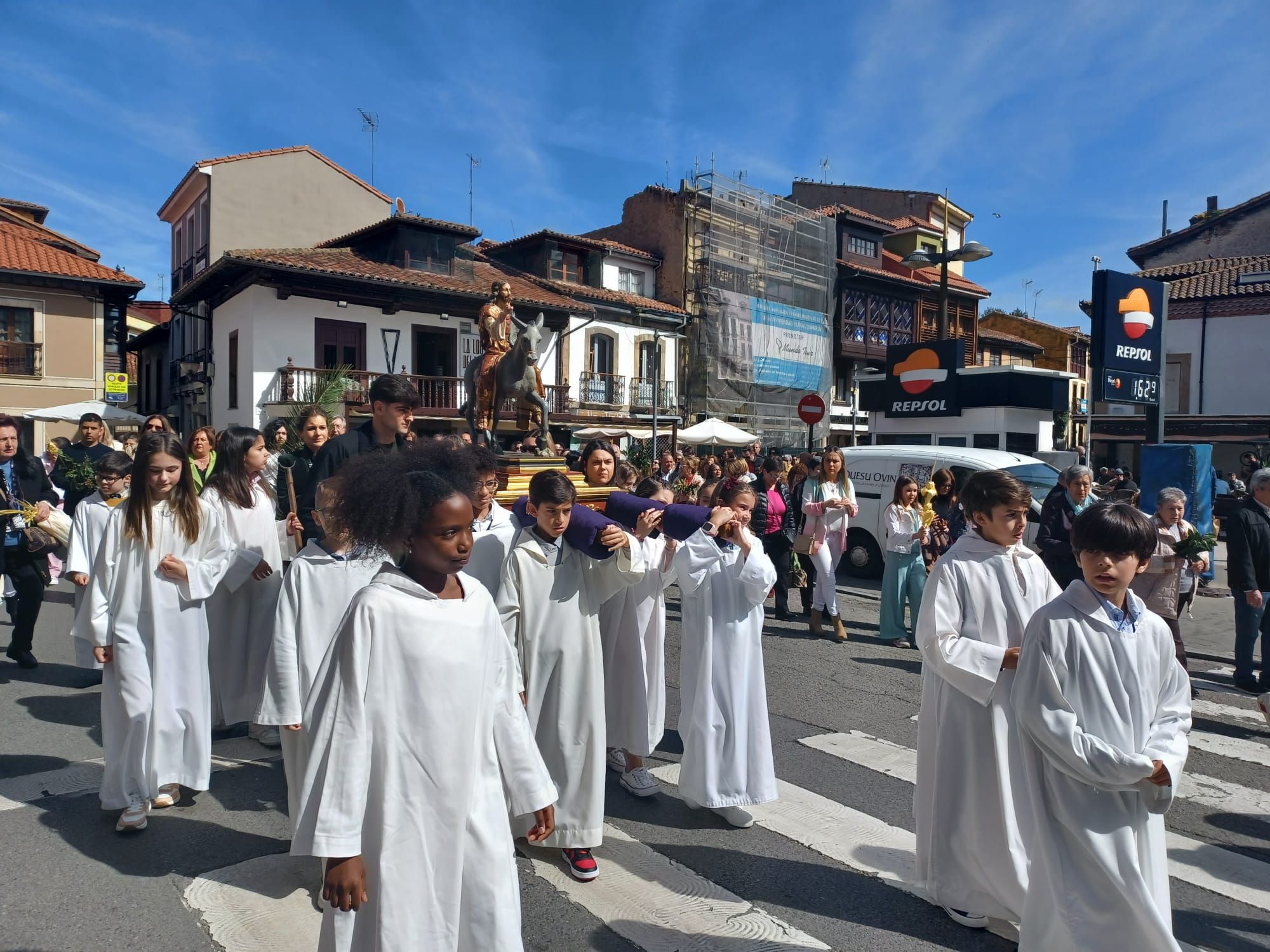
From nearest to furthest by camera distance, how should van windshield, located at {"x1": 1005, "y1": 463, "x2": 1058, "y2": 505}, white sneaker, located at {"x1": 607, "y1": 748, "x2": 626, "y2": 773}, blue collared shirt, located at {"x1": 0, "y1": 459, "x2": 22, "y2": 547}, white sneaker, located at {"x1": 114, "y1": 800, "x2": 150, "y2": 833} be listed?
white sneaker, located at {"x1": 114, "y1": 800, "x2": 150, "y2": 833}, white sneaker, located at {"x1": 607, "y1": 748, "x2": 626, "y2": 773}, blue collared shirt, located at {"x1": 0, "y1": 459, "x2": 22, "y2": 547}, van windshield, located at {"x1": 1005, "y1": 463, "x2": 1058, "y2": 505}

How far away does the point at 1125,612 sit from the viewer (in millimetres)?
2664

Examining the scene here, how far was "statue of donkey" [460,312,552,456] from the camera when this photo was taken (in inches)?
348

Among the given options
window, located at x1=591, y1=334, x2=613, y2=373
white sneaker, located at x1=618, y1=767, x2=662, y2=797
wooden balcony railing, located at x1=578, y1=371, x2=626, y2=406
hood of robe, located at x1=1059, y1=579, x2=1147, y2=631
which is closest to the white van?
white sneaker, located at x1=618, y1=767, x2=662, y2=797

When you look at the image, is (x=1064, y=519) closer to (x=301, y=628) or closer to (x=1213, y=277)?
(x=301, y=628)

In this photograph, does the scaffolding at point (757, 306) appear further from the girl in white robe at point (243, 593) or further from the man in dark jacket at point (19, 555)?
the girl in white robe at point (243, 593)

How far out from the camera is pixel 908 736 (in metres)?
5.71

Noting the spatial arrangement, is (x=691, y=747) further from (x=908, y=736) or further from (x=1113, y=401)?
(x=1113, y=401)

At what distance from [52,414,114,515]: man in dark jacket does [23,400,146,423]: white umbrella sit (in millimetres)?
9323

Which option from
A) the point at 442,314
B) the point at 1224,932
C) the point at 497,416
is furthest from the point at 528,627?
the point at 442,314

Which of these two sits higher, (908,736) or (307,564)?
(307,564)

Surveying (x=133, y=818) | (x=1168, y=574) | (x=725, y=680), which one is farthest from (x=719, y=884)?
(x=1168, y=574)

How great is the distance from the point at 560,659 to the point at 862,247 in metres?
36.2

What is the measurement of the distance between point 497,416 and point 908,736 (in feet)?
17.2

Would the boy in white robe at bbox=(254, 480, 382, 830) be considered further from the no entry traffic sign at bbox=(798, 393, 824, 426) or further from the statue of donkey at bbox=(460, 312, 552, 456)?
the no entry traffic sign at bbox=(798, 393, 824, 426)
